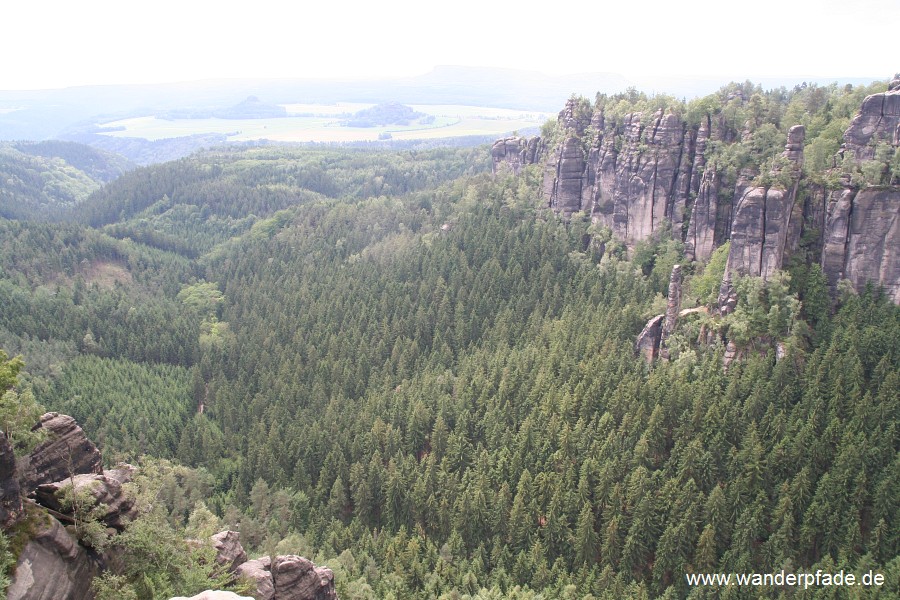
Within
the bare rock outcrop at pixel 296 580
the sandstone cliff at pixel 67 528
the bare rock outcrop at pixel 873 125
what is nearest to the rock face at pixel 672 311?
the bare rock outcrop at pixel 873 125

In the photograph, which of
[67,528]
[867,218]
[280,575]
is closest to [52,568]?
[67,528]

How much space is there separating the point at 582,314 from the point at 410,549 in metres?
44.8

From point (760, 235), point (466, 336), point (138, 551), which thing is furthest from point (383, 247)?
point (138, 551)

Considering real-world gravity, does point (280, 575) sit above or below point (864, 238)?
below

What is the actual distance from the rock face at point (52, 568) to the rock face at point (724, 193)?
247ft

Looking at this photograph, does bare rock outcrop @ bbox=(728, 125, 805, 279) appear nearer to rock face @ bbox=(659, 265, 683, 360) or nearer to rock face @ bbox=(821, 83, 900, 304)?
rock face @ bbox=(821, 83, 900, 304)

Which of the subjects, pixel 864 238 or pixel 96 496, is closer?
pixel 96 496

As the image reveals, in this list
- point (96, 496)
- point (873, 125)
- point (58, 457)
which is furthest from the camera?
point (873, 125)

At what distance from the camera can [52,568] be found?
40969 mm

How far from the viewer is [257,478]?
9312cm

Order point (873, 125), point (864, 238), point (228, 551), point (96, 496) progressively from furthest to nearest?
point (873, 125) < point (864, 238) < point (228, 551) < point (96, 496)

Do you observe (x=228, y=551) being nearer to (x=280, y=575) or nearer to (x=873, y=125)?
(x=280, y=575)

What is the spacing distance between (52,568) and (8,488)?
501cm

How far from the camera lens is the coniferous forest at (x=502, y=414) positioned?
68125mm
